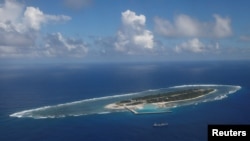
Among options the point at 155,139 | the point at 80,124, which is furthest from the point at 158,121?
the point at 80,124

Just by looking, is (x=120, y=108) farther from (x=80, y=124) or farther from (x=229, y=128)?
(x=229, y=128)

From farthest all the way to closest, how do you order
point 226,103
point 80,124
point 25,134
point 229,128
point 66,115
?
point 226,103, point 66,115, point 80,124, point 25,134, point 229,128

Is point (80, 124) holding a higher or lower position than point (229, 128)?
lower

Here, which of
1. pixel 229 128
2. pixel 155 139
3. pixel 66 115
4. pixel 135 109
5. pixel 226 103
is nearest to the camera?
pixel 229 128

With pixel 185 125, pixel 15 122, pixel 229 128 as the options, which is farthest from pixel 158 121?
pixel 229 128

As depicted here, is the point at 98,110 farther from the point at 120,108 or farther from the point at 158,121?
the point at 158,121

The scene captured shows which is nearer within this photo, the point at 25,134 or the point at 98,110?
the point at 25,134

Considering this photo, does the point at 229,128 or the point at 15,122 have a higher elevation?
the point at 229,128

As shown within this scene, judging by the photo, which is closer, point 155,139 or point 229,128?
point 229,128

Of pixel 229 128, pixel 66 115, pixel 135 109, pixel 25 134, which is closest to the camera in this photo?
pixel 229 128
